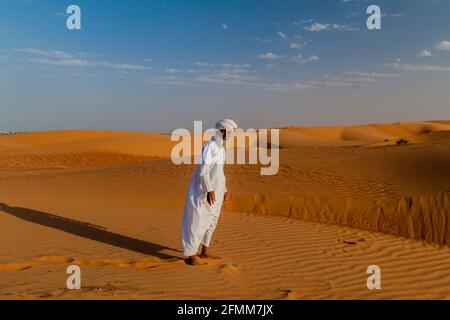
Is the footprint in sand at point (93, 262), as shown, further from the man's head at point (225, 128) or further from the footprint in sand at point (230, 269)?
the man's head at point (225, 128)

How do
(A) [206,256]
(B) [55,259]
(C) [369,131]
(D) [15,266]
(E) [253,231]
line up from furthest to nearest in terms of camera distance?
(C) [369,131] < (E) [253,231] < (A) [206,256] < (B) [55,259] < (D) [15,266]

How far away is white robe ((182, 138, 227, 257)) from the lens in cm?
596

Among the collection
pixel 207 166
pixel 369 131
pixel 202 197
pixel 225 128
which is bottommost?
pixel 202 197

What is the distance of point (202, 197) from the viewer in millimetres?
6094

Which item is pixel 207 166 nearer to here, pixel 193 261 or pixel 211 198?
pixel 211 198

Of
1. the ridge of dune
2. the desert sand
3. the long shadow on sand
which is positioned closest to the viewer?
the desert sand

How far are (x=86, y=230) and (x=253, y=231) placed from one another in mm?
3354

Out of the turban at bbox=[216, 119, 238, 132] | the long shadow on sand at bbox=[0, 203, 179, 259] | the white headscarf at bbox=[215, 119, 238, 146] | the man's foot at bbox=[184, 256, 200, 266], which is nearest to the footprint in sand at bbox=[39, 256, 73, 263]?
the long shadow on sand at bbox=[0, 203, 179, 259]

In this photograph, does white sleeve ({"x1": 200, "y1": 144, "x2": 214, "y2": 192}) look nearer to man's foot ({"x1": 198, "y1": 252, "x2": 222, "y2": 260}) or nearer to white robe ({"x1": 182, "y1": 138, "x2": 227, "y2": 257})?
white robe ({"x1": 182, "y1": 138, "x2": 227, "y2": 257})

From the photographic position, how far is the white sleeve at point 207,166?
5891mm

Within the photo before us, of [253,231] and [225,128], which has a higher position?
[225,128]

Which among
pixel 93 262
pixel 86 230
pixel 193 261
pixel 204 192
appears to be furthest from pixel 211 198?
pixel 86 230
